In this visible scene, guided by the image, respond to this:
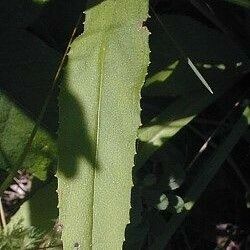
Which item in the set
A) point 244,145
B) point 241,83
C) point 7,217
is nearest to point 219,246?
point 244,145

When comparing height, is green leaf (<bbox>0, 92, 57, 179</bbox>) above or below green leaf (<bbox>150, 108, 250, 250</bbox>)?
above

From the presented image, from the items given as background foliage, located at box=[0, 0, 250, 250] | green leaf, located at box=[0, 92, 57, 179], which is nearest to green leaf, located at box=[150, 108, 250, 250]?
background foliage, located at box=[0, 0, 250, 250]

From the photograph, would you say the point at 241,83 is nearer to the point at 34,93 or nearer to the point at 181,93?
the point at 181,93

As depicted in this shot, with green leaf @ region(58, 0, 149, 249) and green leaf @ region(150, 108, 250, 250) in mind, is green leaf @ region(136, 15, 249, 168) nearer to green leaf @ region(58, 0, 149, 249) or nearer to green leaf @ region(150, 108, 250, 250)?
green leaf @ region(150, 108, 250, 250)

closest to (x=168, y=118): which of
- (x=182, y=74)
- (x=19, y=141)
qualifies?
(x=182, y=74)

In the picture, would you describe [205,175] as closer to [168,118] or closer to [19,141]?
[168,118]

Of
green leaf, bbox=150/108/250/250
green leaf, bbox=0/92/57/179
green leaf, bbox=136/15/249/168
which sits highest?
green leaf, bbox=0/92/57/179

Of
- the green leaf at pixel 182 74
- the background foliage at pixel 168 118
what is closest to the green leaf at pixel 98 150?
the background foliage at pixel 168 118
